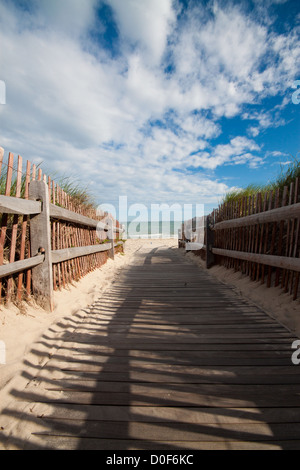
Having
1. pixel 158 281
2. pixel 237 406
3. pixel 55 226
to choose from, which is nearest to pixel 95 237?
pixel 158 281

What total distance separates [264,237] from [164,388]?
3.22 metres

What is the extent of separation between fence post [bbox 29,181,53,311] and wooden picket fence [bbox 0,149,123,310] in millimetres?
19

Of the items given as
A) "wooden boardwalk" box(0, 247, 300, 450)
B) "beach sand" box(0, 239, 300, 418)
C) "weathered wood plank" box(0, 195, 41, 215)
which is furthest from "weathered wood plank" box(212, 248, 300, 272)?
"weathered wood plank" box(0, 195, 41, 215)

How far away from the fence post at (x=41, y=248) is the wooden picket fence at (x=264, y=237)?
10.2ft

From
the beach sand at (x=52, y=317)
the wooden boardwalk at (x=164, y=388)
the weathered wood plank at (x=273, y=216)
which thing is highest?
the weathered wood plank at (x=273, y=216)

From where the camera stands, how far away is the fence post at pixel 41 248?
119 inches

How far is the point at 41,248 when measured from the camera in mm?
3047

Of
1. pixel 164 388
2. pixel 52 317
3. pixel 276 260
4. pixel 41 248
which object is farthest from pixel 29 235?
pixel 276 260

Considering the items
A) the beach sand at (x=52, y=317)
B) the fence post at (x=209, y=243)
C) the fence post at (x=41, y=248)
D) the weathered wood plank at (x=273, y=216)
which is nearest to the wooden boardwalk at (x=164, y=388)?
the beach sand at (x=52, y=317)

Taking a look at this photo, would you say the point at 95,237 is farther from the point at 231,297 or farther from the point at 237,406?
the point at 237,406

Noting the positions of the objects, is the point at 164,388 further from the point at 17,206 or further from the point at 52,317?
the point at 17,206

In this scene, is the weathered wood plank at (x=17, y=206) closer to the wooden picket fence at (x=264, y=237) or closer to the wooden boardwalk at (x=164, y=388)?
the wooden boardwalk at (x=164, y=388)

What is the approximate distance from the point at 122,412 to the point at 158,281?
3.89m
